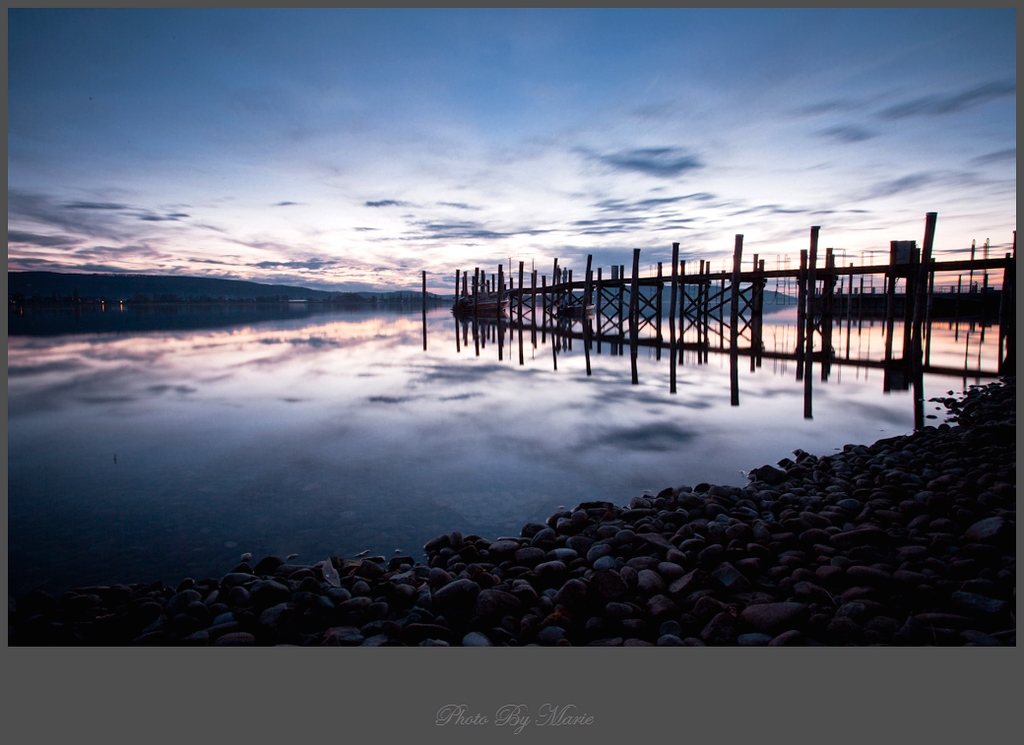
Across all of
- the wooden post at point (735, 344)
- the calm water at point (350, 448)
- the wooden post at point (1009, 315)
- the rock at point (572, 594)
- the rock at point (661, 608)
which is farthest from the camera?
the wooden post at point (1009, 315)

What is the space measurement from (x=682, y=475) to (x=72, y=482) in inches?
410

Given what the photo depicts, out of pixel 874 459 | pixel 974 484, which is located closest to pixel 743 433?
pixel 874 459

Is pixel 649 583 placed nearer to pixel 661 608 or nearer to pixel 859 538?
pixel 661 608

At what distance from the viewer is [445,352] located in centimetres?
3083

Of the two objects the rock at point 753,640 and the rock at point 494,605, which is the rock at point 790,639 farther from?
the rock at point 494,605

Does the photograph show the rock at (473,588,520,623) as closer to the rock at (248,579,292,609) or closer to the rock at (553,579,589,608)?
the rock at (553,579,589,608)

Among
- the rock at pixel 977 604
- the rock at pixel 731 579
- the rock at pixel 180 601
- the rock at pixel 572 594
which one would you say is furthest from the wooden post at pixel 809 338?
the rock at pixel 180 601

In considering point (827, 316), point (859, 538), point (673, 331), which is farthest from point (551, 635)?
point (827, 316)

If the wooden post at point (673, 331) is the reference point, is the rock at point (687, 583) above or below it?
below

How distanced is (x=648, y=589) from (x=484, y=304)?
153 feet

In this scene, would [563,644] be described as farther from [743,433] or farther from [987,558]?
[743,433]

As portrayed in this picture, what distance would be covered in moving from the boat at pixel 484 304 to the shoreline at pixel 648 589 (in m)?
36.3

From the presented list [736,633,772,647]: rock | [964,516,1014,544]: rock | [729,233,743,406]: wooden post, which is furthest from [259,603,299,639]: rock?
[729,233,743,406]: wooden post

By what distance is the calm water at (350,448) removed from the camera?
6.57 meters
